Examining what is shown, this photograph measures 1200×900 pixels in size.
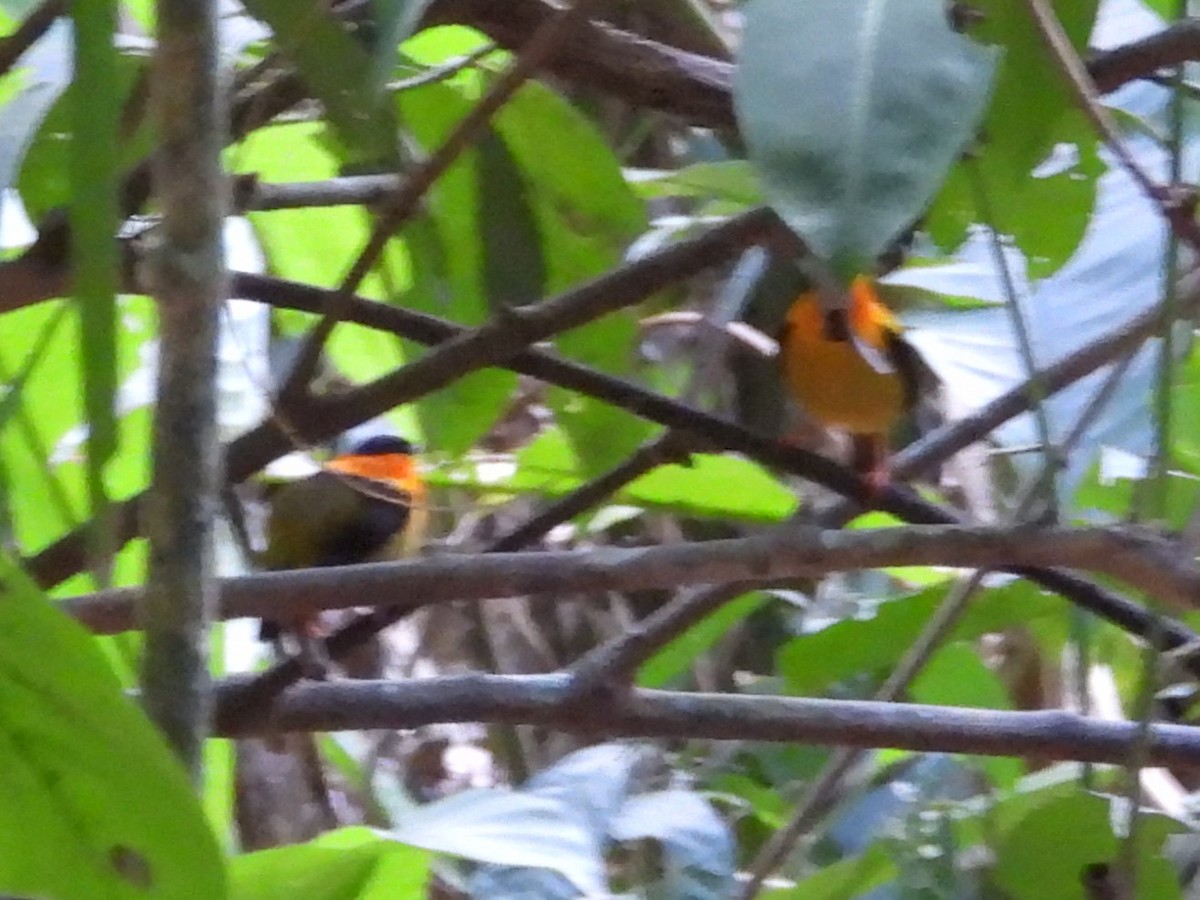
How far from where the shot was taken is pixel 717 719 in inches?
30.7

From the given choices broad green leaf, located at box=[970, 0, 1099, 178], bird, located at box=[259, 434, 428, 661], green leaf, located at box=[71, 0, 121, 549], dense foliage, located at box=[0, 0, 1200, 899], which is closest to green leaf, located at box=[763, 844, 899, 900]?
dense foliage, located at box=[0, 0, 1200, 899]

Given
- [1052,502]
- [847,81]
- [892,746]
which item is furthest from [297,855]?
[847,81]

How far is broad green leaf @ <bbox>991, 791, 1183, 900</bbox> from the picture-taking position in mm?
891

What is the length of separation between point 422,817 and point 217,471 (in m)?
0.64

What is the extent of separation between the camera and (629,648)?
817 millimetres

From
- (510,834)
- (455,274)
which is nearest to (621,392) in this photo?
(455,274)

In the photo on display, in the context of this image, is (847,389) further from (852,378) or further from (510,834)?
(510,834)

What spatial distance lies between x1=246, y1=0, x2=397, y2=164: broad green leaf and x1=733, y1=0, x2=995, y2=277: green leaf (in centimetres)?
14

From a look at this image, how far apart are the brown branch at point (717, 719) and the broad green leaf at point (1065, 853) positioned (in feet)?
0.33

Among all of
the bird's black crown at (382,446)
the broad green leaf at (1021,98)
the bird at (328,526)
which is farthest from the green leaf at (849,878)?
the bird's black crown at (382,446)

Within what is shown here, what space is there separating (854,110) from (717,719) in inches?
18.2

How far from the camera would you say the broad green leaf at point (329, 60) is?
0.48 meters

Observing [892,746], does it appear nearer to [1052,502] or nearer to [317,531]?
[1052,502]

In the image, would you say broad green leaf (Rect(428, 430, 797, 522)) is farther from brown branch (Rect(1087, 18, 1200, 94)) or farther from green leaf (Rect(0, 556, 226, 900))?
green leaf (Rect(0, 556, 226, 900))
